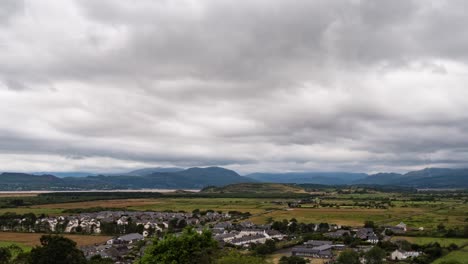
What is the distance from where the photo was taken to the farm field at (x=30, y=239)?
199ft

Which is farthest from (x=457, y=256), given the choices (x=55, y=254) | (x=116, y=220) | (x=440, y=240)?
(x=116, y=220)

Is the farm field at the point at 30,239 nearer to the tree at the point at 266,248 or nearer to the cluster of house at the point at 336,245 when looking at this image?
the tree at the point at 266,248

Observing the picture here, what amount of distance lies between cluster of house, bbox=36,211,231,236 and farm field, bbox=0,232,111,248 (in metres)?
6.74

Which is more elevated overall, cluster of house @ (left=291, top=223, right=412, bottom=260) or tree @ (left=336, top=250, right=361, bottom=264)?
tree @ (left=336, top=250, right=361, bottom=264)

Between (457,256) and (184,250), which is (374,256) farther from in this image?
(184,250)

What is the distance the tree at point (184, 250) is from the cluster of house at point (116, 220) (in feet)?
182

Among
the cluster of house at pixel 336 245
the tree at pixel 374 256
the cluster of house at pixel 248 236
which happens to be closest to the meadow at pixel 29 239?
the cluster of house at pixel 248 236

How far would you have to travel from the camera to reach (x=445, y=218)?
81562mm

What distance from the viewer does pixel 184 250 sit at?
21.5 meters

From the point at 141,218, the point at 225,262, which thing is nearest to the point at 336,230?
the point at 141,218

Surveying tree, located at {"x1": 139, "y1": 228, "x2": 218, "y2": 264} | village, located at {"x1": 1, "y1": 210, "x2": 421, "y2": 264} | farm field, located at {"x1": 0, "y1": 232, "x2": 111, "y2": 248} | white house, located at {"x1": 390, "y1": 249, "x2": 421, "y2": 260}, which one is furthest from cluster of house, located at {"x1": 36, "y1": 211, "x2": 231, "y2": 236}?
tree, located at {"x1": 139, "y1": 228, "x2": 218, "y2": 264}

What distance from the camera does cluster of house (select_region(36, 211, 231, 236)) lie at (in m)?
78.0

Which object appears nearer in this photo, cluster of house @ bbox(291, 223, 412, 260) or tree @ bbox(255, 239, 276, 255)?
cluster of house @ bbox(291, 223, 412, 260)

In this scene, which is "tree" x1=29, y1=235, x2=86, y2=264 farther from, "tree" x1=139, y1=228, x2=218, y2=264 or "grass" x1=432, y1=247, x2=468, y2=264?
"grass" x1=432, y1=247, x2=468, y2=264
